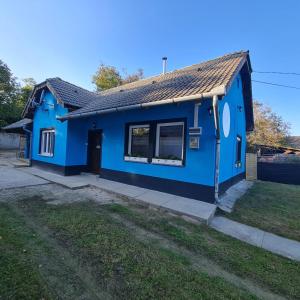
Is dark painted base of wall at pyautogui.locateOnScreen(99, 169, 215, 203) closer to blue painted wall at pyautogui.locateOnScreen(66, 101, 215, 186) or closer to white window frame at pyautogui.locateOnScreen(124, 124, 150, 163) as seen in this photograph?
blue painted wall at pyautogui.locateOnScreen(66, 101, 215, 186)

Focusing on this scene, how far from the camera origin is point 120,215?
14.9ft

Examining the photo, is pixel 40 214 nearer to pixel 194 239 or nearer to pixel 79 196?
pixel 79 196

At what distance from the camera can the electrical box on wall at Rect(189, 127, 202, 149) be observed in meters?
5.64

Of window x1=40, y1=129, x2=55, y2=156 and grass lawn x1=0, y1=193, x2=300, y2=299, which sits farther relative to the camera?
window x1=40, y1=129, x2=55, y2=156

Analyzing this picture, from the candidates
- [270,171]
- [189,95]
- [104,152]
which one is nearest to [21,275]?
[189,95]

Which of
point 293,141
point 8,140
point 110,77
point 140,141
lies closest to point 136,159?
point 140,141

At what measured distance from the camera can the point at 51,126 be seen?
1040cm

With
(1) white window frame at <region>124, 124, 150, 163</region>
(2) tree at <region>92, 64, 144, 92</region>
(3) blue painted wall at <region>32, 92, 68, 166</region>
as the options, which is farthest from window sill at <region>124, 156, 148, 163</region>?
(2) tree at <region>92, 64, 144, 92</region>

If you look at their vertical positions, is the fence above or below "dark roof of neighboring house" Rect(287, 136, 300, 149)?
below

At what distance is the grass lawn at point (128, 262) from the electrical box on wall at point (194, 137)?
2.30 meters

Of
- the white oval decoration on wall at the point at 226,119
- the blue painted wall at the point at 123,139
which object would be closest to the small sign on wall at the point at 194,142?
the blue painted wall at the point at 123,139

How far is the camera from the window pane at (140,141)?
23.6 feet

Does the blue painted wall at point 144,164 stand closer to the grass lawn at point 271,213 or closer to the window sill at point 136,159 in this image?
the window sill at point 136,159

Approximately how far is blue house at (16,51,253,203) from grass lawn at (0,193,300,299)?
2129 mm
